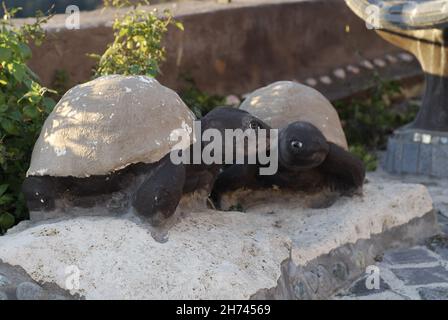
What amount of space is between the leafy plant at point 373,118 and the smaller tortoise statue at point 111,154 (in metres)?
3.88

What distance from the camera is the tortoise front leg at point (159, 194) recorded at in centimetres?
341

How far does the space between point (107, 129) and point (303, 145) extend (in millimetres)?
1090

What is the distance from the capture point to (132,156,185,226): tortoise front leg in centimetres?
341

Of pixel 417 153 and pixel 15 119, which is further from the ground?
pixel 15 119

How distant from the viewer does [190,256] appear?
3279 millimetres

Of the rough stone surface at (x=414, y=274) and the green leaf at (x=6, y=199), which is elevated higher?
the green leaf at (x=6, y=199)

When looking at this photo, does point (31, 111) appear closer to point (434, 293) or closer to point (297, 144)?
point (297, 144)

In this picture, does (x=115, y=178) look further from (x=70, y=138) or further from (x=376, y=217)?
(x=376, y=217)

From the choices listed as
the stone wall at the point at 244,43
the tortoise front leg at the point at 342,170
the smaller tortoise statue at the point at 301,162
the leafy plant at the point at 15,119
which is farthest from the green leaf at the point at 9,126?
the stone wall at the point at 244,43

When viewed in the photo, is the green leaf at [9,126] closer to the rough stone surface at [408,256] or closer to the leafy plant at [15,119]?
the leafy plant at [15,119]

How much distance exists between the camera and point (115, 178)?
3502 millimetres

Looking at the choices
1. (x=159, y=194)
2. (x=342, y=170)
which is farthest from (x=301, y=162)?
(x=159, y=194)
